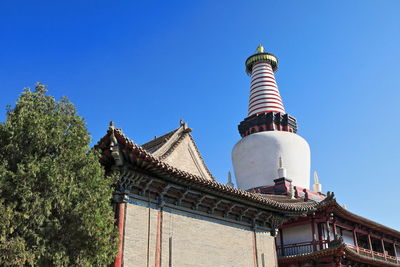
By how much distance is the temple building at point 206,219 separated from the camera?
1209 cm

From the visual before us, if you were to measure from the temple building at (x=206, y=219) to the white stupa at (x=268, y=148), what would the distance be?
106cm

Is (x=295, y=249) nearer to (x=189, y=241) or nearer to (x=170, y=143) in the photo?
(x=170, y=143)

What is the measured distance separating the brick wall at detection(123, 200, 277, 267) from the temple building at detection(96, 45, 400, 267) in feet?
0.10

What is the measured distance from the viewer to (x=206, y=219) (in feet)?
48.9

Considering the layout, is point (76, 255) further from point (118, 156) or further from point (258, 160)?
point (258, 160)

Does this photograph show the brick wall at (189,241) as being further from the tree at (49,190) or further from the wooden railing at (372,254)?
the wooden railing at (372,254)

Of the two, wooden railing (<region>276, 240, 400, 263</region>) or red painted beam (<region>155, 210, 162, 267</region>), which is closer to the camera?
red painted beam (<region>155, 210, 162, 267</region>)

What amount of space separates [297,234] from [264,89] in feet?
54.0

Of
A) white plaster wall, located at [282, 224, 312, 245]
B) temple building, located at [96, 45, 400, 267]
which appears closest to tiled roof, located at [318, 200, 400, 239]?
temple building, located at [96, 45, 400, 267]

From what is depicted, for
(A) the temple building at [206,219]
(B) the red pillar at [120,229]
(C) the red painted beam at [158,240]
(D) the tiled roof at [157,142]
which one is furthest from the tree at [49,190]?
(D) the tiled roof at [157,142]

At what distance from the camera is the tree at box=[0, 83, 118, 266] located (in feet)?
26.9

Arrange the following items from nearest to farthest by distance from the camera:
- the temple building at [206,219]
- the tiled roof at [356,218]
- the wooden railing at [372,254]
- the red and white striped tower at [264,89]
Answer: the temple building at [206,219] < the tiled roof at [356,218] < the wooden railing at [372,254] < the red and white striped tower at [264,89]

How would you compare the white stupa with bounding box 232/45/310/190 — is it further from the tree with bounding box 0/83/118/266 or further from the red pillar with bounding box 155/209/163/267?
the tree with bounding box 0/83/118/266

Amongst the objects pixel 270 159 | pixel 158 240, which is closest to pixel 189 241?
pixel 158 240
